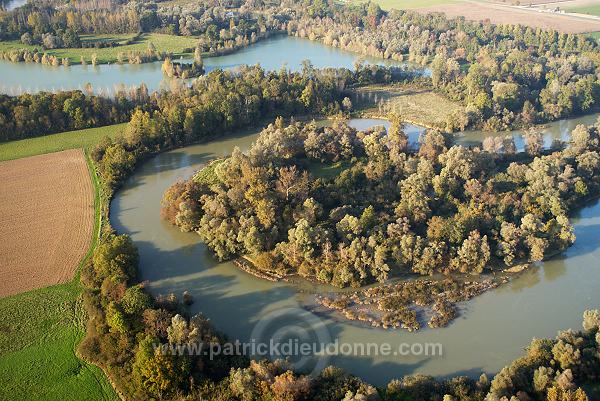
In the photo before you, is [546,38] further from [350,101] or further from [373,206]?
[373,206]

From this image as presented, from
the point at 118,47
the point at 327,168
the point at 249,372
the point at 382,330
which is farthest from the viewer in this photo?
the point at 118,47

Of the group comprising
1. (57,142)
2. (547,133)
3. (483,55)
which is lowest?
(547,133)

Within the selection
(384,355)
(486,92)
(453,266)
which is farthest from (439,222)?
(486,92)

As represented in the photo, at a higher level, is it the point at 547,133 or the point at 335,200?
the point at 547,133

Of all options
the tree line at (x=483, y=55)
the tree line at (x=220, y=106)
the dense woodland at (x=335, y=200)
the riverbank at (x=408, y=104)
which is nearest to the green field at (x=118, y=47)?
the tree line at (x=483, y=55)

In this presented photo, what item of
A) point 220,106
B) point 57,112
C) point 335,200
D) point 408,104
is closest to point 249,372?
point 335,200

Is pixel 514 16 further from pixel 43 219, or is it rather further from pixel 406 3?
pixel 43 219
